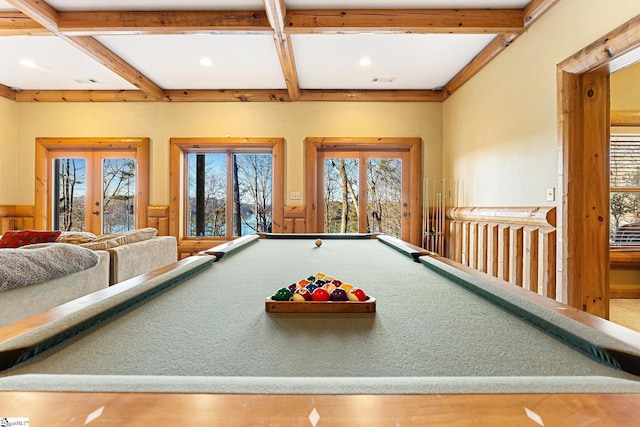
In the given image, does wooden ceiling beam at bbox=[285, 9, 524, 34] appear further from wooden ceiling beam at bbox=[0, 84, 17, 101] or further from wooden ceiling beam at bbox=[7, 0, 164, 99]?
wooden ceiling beam at bbox=[0, 84, 17, 101]

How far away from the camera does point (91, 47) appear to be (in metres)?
3.16

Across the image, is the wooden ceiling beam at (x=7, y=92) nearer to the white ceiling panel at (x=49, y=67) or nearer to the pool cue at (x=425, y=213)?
the white ceiling panel at (x=49, y=67)

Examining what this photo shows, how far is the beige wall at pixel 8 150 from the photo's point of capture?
452 centimetres

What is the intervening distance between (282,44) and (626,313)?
4008 mm

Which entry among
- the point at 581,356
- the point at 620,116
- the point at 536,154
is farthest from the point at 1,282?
the point at 620,116

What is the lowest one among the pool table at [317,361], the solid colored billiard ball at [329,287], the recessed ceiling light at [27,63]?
the pool table at [317,361]

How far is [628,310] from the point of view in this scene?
3.14 meters

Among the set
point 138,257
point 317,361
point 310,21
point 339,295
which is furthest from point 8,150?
point 317,361

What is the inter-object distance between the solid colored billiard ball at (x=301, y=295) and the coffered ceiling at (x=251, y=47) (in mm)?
2277

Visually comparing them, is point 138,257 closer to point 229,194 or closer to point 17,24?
point 229,194

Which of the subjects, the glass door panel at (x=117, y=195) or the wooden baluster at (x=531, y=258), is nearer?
the wooden baluster at (x=531, y=258)

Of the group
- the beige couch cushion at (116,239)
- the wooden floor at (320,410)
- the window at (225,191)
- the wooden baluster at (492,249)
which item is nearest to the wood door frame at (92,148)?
the window at (225,191)

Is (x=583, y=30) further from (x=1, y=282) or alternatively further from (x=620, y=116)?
(x=1, y=282)

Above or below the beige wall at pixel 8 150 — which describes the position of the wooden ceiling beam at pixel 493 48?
above
